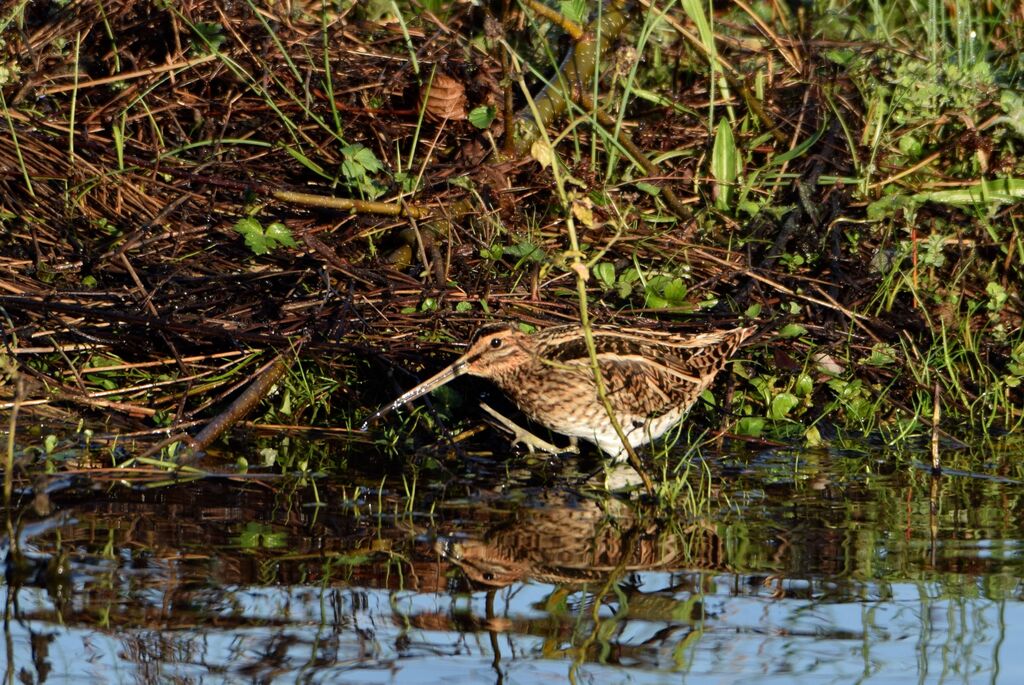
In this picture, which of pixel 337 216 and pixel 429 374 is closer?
pixel 429 374

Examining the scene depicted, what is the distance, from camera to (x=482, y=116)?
6.47m

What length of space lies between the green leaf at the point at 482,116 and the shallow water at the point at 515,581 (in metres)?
1.99

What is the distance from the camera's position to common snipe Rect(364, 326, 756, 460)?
210 inches

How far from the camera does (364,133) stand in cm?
670

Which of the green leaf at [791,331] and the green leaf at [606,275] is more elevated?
the green leaf at [606,275]

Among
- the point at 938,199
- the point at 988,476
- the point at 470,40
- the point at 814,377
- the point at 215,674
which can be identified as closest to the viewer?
the point at 215,674

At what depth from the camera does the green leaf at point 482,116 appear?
254 inches

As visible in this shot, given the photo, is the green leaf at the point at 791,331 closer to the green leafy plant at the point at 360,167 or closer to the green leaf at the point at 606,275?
the green leaf at the point at 606,275

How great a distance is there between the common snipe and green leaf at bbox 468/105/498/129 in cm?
137

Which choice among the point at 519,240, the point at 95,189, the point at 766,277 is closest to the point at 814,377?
the point at 766,277

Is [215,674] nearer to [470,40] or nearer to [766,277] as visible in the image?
[766,277]

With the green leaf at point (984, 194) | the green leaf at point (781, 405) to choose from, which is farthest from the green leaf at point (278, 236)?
the green leaf at point (984, 194)

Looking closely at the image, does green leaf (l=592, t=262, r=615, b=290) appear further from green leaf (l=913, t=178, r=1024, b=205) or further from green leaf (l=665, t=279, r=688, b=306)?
green leaf (l=913, t=178, r=1024, b=205)

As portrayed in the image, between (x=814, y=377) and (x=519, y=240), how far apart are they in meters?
1.43
